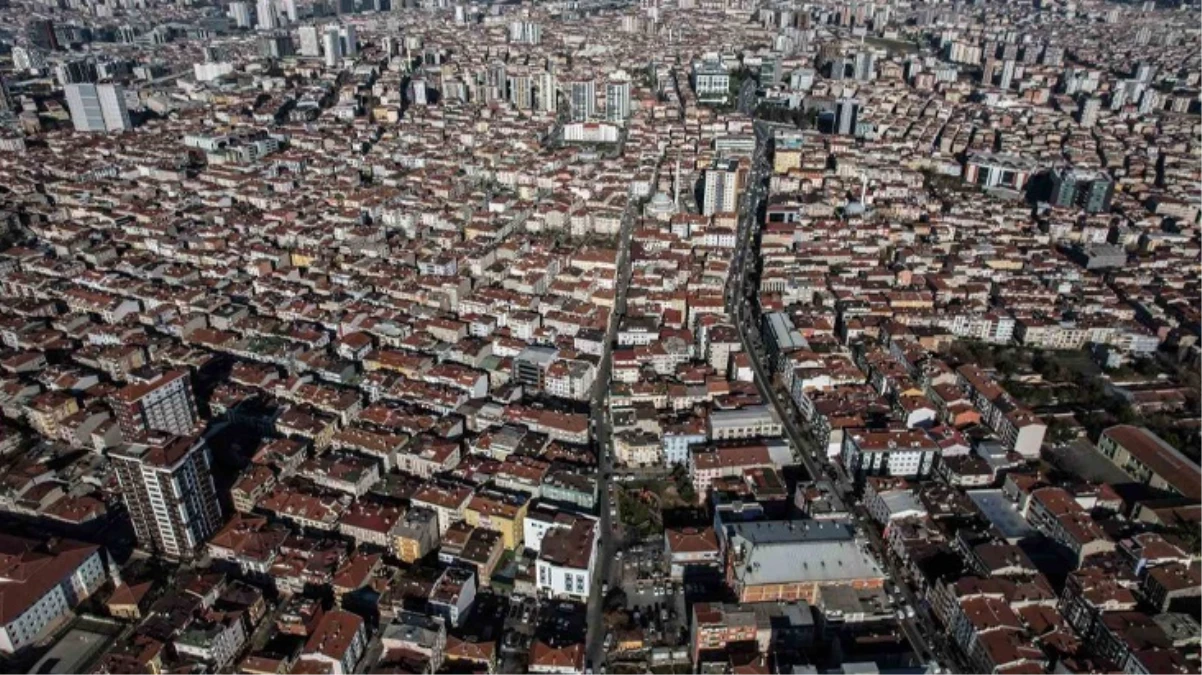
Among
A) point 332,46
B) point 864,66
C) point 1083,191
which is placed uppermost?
point 332,46

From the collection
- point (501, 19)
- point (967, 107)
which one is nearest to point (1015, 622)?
point (967, 107)

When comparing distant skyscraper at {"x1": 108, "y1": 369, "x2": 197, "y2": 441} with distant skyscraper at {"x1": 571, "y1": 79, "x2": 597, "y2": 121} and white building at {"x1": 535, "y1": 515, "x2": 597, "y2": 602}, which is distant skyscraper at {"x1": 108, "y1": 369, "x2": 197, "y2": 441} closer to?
white building at {"x1": 535, "y1": 515, "x2": 597, "y2": 602}

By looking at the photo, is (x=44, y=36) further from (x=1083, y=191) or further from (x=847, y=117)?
(x=1083, y=191)

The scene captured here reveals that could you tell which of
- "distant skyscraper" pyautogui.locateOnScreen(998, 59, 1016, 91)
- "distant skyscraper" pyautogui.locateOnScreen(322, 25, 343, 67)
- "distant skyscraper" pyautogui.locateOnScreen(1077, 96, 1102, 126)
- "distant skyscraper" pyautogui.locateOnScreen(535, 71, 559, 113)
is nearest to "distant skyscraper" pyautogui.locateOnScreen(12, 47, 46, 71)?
"distant skyscraper" pyautogui.locateOnScreen(322, 25, 343, 67)

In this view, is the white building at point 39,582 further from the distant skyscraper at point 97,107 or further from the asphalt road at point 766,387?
the distant skyscraper at point 97,107

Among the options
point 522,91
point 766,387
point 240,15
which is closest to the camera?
point 766,387

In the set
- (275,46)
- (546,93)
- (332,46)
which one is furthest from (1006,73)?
(275,46)
